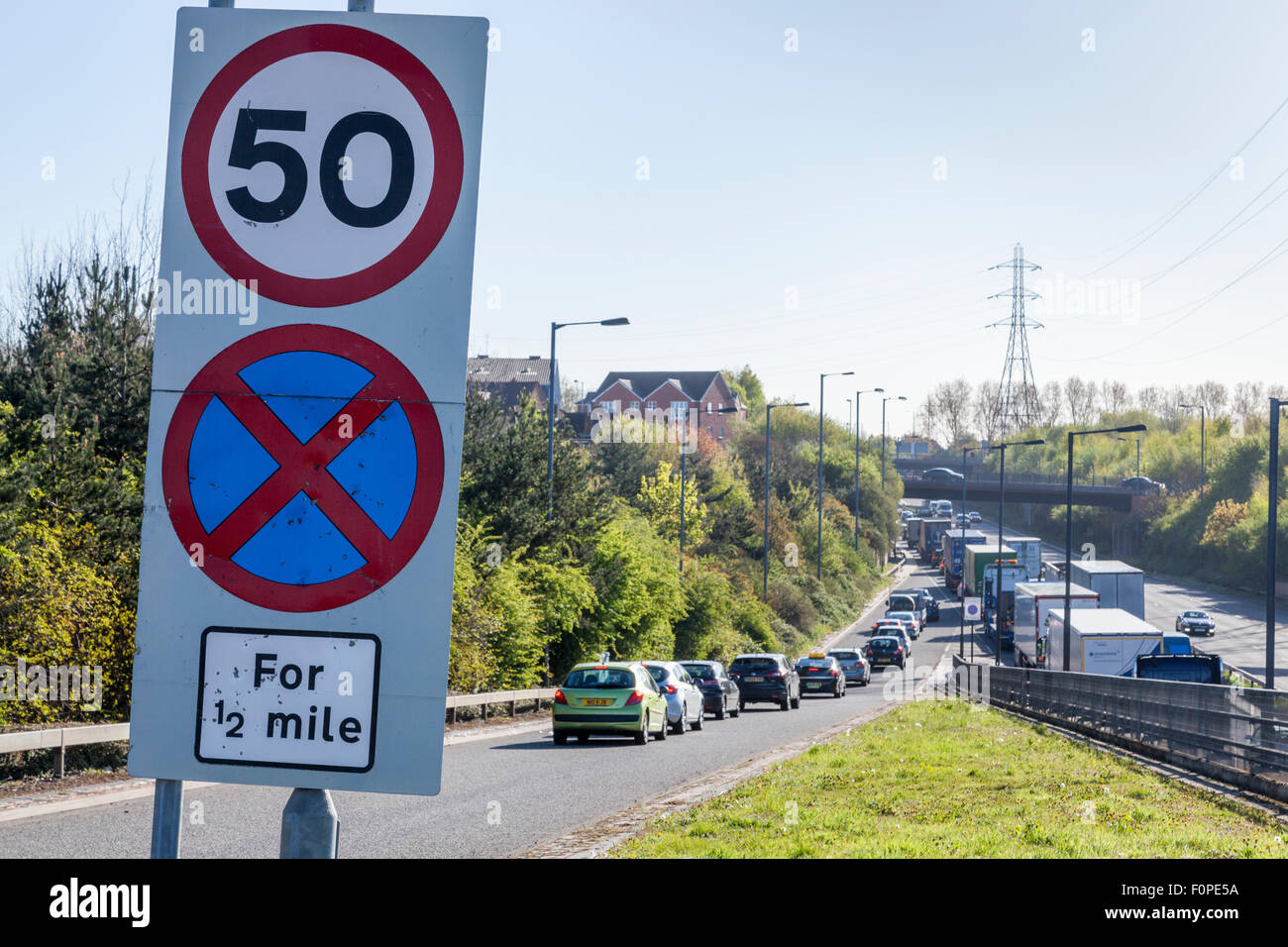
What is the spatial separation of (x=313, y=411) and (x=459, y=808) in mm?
11975

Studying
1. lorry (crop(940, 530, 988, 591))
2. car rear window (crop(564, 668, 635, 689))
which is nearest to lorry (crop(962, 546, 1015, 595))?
lorry (crop(940, 530, 988, 591))

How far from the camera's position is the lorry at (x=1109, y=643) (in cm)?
3925

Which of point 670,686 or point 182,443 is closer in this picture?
point 182,443

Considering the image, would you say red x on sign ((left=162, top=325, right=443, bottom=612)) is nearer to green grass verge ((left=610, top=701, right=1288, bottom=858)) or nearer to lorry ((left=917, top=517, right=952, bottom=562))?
green grass verge ((left=610, top=701, right=1288, bottom=858))

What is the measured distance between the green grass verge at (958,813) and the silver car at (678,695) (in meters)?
7.66

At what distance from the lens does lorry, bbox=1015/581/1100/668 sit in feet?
163

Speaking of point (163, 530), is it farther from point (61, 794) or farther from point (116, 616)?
point (116, 616)

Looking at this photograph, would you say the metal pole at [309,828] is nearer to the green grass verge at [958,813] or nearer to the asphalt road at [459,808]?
the green grass verge at [958,813]

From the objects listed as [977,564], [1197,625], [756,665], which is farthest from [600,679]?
[977,564]

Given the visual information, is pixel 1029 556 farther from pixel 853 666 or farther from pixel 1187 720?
pixel 1187 720

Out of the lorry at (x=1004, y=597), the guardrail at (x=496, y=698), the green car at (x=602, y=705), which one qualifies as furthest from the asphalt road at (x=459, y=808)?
the lorry at (x=1004, y=597)
